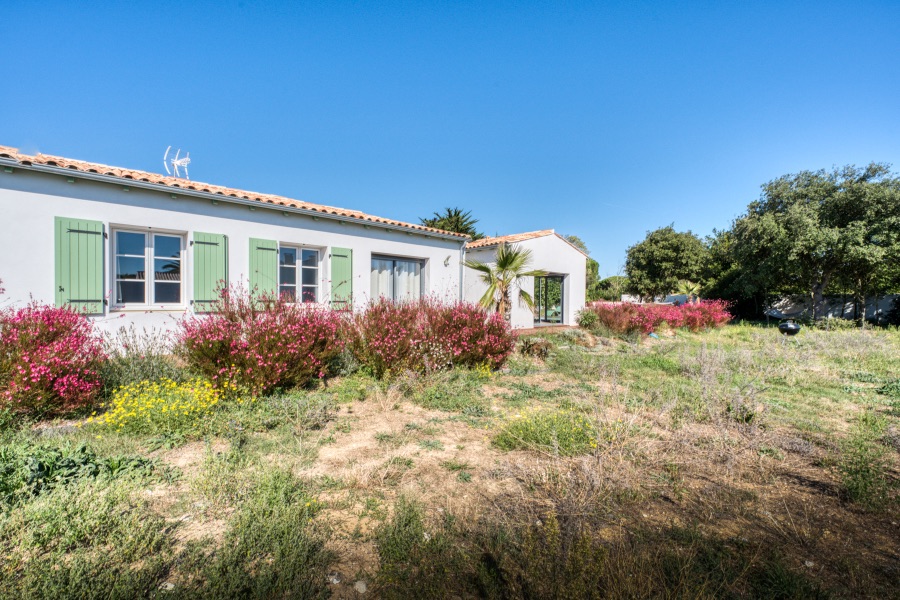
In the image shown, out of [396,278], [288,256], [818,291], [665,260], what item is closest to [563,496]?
[288,256]

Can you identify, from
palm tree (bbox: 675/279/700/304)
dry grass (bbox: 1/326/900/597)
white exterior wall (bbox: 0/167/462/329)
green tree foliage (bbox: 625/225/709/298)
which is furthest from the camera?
green tree foliage (bbox: 625/225/709/298)

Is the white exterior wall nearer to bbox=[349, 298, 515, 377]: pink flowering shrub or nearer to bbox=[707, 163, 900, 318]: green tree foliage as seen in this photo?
bbox=[349, 298, 515, 377]: pink flowering shrub

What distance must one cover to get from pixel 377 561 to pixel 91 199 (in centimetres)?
771

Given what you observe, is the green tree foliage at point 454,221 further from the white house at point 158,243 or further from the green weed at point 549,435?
the green weed at point 549,435

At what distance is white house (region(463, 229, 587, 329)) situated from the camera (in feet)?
43.1

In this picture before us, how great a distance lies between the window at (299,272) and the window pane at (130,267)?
2.38 m

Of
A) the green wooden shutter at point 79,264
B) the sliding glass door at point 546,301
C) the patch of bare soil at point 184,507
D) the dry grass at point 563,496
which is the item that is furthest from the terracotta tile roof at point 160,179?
the sliding glass door at point 546,301

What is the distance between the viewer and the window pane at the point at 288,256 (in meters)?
8.58

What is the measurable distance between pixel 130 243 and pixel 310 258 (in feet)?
10.8

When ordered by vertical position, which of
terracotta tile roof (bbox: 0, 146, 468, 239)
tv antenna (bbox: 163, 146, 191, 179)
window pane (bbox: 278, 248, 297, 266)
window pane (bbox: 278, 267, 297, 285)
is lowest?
window pane (bbox: 278, 267, 297, 285)

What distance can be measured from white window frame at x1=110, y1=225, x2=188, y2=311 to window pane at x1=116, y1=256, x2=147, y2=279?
0.13ft

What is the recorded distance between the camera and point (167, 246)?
7230mm

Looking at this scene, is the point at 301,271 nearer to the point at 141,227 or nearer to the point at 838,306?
the point at 141,227

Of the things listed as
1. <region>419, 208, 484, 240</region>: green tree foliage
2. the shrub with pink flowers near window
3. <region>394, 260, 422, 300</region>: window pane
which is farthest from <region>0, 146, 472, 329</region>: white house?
<region>419, 208, 484, 240</region>: green tree foliage
